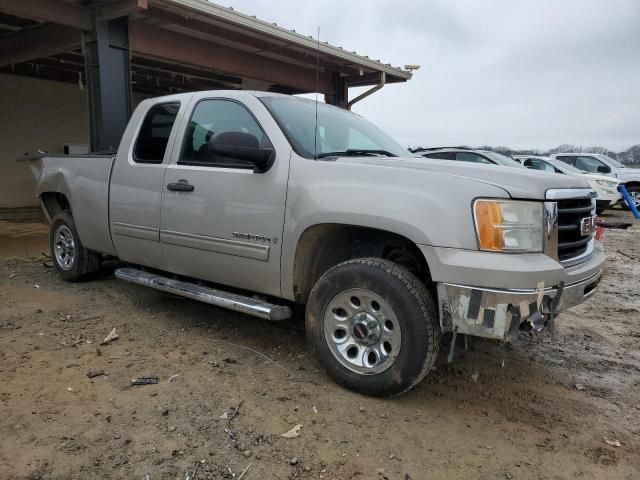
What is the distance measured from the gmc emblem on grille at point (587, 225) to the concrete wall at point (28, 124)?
12937 mm

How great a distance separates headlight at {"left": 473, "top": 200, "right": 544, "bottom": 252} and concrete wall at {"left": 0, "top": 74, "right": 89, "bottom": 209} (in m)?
12.8

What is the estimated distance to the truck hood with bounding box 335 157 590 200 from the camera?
2791 mm

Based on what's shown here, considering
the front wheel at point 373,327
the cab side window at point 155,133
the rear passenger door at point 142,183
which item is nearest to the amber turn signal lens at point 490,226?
the front wheel at point 373,327

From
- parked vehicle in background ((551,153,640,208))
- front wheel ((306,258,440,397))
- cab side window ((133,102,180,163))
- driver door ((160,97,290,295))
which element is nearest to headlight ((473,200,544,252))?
front wheel ((306,258,440,397))

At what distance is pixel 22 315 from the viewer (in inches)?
182

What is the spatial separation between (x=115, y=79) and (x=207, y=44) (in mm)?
2344

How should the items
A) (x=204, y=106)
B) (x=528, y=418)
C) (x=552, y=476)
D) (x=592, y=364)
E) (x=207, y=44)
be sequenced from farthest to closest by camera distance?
(x=207, y=44) < (x=204, y=106) < (x=592, y=364) < (x=528, y=418) < (x=552, y=476)

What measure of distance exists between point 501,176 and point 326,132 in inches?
58.7

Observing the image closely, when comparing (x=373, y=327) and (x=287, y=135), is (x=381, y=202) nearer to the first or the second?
(x=373, y=327)

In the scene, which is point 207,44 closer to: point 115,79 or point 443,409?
point 115,79

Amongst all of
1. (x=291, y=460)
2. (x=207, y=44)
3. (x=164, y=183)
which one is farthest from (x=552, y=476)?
(x=207, y=44)

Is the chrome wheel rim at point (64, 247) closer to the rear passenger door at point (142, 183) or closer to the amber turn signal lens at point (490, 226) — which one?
the rear passenger door at point (142, 183)

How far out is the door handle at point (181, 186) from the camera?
3.95 meters

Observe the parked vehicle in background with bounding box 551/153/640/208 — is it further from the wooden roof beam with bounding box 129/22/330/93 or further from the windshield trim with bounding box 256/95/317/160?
the windshield trim with bounding box 256/95/317/160
